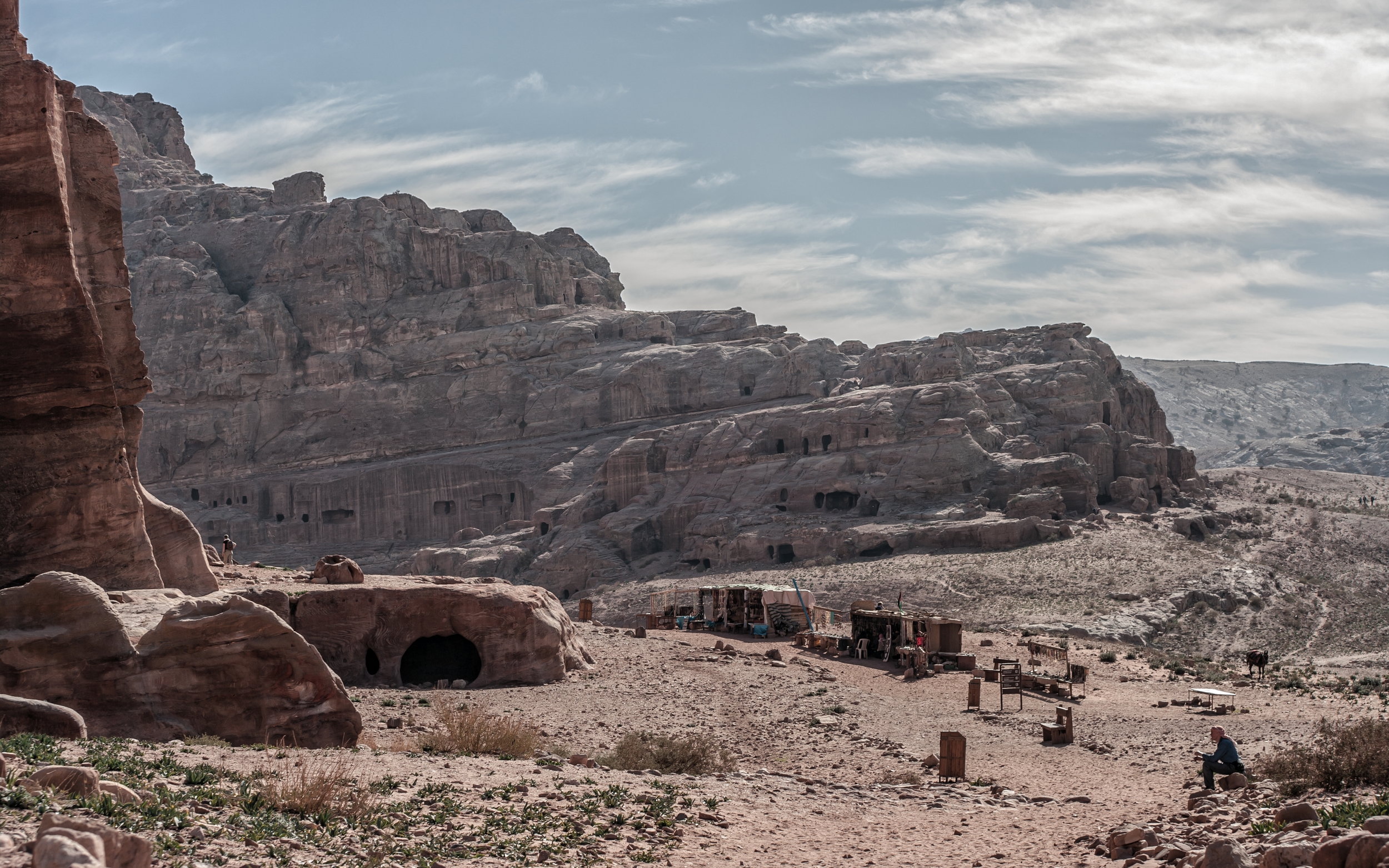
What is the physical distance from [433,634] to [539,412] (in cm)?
6369

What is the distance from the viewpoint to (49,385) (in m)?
23.6

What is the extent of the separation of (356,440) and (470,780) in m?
83.3

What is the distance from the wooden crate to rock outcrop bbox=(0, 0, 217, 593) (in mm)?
15505

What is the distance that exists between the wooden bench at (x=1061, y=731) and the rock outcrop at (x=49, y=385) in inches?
678

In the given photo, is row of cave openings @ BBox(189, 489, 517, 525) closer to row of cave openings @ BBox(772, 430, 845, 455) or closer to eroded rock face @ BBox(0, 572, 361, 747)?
row of cave openings @ BBox(772, 430, 845, 455)

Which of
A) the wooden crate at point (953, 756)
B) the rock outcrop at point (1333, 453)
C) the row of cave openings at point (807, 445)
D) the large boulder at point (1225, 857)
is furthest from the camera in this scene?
the rock outcrop at point (1333, 453)

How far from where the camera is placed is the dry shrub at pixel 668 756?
1820 centimetres

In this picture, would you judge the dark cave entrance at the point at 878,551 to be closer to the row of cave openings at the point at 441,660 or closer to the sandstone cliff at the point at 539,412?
the sandstone cliff at the point at 539,412

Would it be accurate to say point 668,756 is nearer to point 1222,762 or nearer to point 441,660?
point 1222,762

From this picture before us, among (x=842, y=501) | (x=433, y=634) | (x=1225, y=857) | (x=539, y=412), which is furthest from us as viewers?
(x=539, y=412)

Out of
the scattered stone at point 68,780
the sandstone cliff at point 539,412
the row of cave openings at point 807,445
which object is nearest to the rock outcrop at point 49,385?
the scattered stone at point 68,780

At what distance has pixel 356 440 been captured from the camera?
3696 inches

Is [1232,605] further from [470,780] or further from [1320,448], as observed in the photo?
[1320,448]

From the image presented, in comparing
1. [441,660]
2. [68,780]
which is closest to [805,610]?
[441,660]
